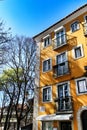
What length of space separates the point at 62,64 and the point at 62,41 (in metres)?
3.01

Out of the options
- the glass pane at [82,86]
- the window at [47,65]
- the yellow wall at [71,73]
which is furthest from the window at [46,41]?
the glass pane at [82,86]

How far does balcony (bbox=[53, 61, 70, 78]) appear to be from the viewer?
15.6 m

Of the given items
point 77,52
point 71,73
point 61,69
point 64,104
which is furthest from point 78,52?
point 64,104

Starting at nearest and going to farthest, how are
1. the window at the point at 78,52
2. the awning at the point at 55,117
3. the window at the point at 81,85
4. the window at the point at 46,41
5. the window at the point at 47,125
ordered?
the awning at the point at 55,117 < the window at the point at 81,85 < the window at the point at 47,125 < the window at the point at 78,52 < the window at the point at 46,41

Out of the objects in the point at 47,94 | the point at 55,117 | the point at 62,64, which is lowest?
the point at 55,117

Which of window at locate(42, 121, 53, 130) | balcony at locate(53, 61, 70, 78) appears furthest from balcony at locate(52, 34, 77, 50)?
window at locate(42, 121, 53, 130)

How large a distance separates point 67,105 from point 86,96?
2031 millimetres

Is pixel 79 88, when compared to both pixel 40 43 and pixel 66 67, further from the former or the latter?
pixel 40 43

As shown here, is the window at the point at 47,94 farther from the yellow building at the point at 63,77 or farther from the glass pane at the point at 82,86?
the glass pane at the point at 82,86

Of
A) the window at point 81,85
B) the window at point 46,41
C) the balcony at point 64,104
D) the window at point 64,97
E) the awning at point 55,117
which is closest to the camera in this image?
the awning at point 55,117

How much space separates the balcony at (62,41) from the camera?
654 inches

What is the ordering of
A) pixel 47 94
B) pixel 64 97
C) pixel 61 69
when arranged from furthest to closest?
pixel 47 94
pixel 61 69
pixel 64 97

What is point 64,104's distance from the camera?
555 inches

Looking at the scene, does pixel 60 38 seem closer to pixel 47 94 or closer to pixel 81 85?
pixel 81 85
